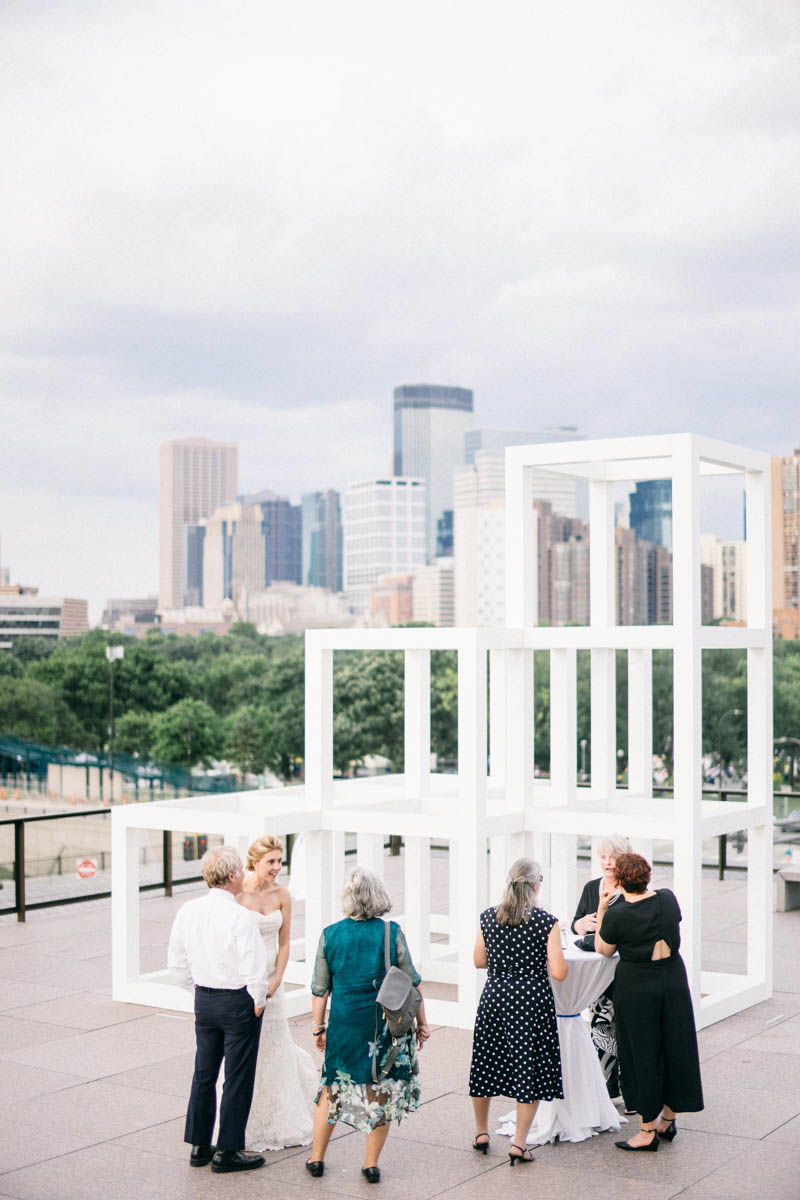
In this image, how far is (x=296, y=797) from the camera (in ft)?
39.5

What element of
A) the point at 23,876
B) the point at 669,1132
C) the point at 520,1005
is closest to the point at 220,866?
the point at 520,1005

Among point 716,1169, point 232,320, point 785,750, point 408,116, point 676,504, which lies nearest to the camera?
point 716,1169

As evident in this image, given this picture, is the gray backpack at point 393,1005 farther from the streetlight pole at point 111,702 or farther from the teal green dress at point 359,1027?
the streetlight pole at point 111,702

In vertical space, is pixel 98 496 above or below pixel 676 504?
above

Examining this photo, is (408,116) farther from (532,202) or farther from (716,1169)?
(716,1169)

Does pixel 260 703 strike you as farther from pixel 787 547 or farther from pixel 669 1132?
pixel 669 1132

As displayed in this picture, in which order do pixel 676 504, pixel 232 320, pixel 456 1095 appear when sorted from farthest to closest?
pixel 232 320 < pixel 676 504 < pixel 456 1095

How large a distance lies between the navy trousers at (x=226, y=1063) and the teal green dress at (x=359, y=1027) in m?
0.40

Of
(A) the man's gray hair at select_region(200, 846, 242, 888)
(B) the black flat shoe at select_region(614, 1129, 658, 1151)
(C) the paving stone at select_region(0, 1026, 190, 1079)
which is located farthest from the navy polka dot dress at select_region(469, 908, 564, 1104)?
(C) the paving stone at select_region(0, 1026, 190, 1079)

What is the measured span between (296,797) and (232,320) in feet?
633

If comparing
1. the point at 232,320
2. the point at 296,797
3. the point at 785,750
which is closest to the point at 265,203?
the point at 232,320

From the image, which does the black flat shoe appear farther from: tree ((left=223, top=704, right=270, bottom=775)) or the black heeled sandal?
tree ((left=223, top=704, right=270, bottom=775))

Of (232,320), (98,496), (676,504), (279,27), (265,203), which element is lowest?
(676,504)

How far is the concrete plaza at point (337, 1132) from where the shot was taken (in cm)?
673
